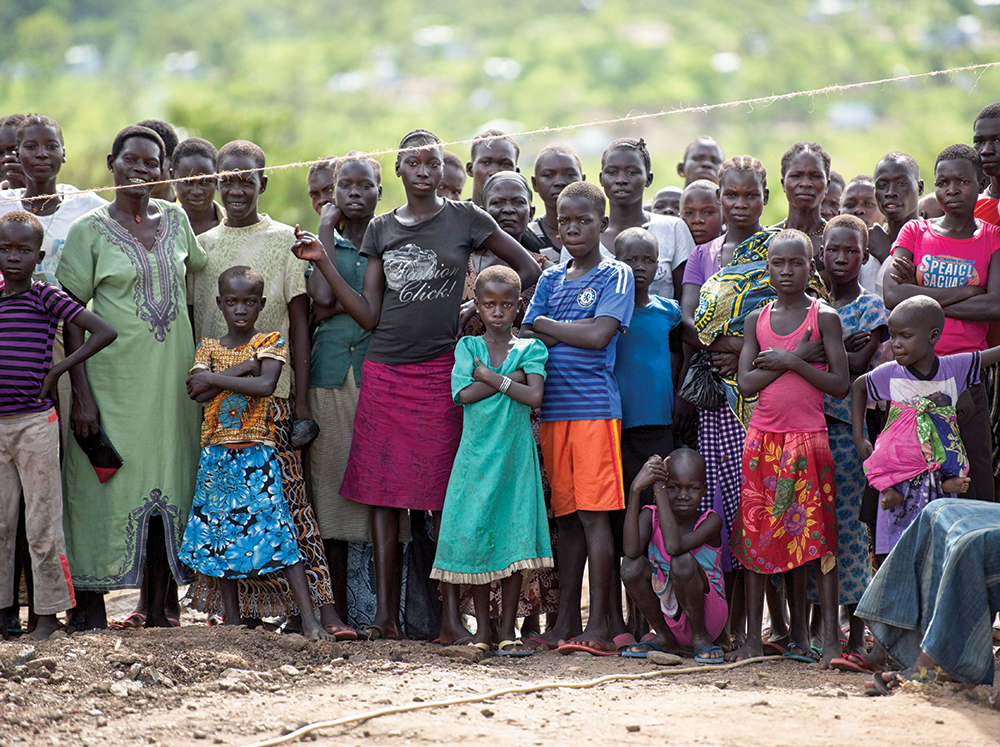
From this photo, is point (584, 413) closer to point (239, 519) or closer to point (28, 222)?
point (239, 519)

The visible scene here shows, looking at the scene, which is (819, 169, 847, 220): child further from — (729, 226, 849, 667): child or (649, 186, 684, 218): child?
(729, 226, 849, 667): child

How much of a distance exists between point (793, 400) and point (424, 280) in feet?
5.80

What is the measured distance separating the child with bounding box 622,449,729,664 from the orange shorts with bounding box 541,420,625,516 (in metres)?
0.11

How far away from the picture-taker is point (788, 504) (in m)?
4.72

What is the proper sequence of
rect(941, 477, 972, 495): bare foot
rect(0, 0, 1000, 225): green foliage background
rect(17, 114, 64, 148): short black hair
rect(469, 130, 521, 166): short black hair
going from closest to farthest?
rect(941, 477, 972, 495): bare foot < rect(17, 114, 64, 148): short black hair < rect(469, 130, 521, 166): short black hair < rect(0, 0, 1000, 225): green foliage background

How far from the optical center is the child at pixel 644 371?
5.12 metres

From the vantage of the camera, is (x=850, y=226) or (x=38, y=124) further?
(x=38, y=124)

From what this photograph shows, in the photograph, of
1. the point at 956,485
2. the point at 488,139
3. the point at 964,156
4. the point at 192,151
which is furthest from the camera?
the point at 488,139

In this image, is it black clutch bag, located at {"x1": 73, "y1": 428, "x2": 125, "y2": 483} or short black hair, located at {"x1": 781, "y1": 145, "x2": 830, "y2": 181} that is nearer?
black clutch bag, located at {"x1": 73, "y1": 428, "x2": 125, "y2": 483}

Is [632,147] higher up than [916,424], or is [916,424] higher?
[632,147]

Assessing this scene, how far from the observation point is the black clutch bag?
507 centimetres

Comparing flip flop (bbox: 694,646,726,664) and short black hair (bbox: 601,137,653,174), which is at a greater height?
short black hair (bbox: 601,137,653,174)

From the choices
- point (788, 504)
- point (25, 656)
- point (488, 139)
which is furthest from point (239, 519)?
point (488, 139)

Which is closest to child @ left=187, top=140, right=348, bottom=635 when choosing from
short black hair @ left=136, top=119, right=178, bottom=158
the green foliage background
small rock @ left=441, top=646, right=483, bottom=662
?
small rock @ left=441, top=646, right=483, bottom=662
